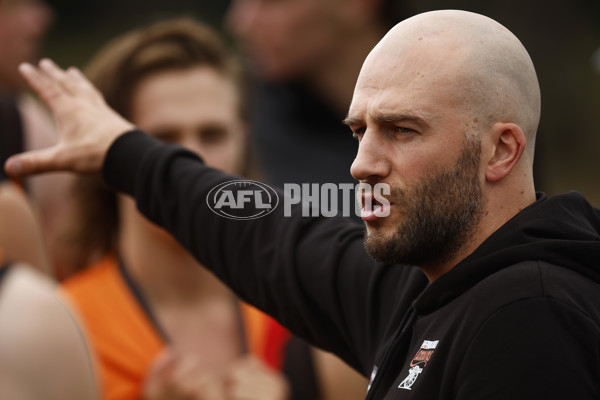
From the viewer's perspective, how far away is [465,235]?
70.0 inches

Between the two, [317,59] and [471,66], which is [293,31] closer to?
[317,59]

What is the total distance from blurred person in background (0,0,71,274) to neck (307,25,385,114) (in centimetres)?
112

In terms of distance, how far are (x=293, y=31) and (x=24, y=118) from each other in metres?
1.27

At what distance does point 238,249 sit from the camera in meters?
2.31

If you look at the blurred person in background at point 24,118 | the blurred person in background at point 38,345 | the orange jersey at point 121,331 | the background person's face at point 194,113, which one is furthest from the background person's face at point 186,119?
the blurred person in background at point 38,345

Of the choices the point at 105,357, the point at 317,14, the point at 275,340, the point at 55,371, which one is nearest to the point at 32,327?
the point at 55,371

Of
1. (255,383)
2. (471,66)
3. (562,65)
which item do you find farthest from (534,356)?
(562,65)

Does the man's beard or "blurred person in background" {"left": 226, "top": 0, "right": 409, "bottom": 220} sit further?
"blurred person in background" {"left": 226, "top": 0, "right": 409, "bottom": 220}

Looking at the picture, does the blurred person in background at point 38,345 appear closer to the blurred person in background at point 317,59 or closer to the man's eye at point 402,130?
the man's eye at point 402,130

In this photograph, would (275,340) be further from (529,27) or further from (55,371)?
(529,27)

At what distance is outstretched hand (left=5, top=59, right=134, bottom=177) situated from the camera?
2281mm

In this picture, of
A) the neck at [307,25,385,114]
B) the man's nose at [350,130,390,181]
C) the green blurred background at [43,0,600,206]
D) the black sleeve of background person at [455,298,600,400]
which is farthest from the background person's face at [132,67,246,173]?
the green blurred background at [43,0,600,206]

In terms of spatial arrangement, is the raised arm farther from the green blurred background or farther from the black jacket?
the green blurred background

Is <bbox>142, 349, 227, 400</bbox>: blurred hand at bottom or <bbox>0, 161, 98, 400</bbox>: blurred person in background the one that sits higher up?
<bbox>0, 161, 98, 400</bbox>: blurred person in background
